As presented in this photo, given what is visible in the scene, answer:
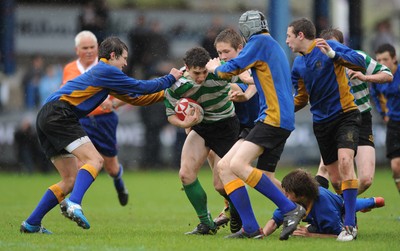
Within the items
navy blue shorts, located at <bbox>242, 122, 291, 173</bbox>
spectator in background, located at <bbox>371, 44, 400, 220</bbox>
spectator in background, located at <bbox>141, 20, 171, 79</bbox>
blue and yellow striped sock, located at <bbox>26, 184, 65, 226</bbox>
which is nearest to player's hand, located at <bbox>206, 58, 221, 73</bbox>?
navy blue shorts, located at <bbox>242, 122, 291, 173</bbox>

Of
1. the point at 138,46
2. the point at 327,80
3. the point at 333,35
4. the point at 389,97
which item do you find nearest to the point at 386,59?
the point at 389,97

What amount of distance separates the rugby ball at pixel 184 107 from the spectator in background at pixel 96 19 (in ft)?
37.7

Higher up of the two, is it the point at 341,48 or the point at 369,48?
the point at 341,48

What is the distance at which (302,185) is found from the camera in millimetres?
8578

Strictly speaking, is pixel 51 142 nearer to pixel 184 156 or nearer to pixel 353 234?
pixel 184 156

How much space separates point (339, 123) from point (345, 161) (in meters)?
0.48

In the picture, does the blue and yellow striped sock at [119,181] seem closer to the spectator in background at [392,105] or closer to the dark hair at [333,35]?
the spectator in background at [392,105]

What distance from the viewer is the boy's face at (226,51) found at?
30.0 feet

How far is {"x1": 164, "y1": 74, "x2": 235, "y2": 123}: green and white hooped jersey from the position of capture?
360 inches

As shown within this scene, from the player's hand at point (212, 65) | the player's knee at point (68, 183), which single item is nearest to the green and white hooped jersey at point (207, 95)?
the player's hand at point (212, 65)

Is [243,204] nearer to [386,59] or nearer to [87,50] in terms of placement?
[386,59]

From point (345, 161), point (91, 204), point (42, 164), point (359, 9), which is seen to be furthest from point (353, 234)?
point (359, 9)

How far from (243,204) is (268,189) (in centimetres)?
29

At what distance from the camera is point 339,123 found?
29.5ft
